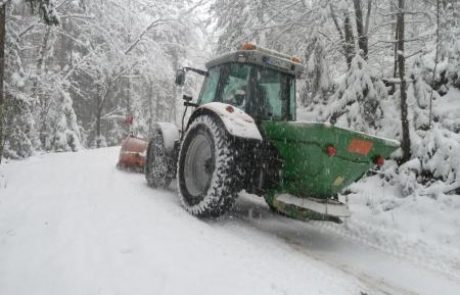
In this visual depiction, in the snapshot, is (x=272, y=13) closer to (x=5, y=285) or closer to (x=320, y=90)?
(x=320, y=90)

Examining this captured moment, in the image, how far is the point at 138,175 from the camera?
8148mm

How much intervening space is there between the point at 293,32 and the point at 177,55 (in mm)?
13308

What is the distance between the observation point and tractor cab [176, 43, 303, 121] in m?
5.59

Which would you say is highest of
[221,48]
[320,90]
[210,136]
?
[221,48]

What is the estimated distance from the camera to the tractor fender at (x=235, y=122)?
471cm

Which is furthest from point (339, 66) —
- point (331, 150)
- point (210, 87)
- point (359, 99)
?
point (331, 150)

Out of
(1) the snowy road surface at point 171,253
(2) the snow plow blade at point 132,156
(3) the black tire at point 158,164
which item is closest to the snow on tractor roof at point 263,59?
(3) the black tire at point 158,164

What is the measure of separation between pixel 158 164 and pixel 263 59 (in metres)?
2.36

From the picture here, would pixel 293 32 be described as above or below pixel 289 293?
above

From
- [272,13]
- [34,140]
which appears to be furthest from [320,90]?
[34,140]

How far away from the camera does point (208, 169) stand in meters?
5.35

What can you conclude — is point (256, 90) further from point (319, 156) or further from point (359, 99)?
point (359, 99)

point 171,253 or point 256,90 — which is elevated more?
point 256,90

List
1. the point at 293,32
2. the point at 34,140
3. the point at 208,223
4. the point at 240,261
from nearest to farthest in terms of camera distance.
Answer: the point at 240,261 → the point at 208,223 → the point at 293,32 → the point at 34,140
